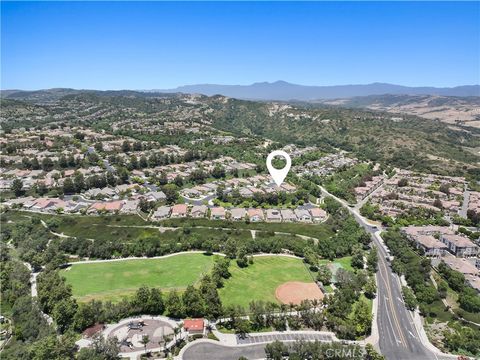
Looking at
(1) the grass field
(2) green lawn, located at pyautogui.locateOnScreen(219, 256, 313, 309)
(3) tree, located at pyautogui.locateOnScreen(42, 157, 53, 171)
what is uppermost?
(3) tree, located at pyautogui.locateOnScreen(42, 157, 53, 171)

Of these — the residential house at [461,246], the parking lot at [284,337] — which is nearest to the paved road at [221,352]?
the parking lot at [284,337]

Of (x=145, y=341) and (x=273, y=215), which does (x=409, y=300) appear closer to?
(x=145, y=341)

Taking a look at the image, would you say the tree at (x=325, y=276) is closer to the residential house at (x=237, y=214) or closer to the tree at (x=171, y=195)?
the residential house at (x=237, y=214)

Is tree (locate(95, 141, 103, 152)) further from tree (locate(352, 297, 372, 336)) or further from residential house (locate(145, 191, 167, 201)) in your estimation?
tree (locate(352, 297, 372, 336))

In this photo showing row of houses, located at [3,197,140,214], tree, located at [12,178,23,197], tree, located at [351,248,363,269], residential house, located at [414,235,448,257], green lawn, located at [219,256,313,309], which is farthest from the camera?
tree, located at [12,178,23,197]

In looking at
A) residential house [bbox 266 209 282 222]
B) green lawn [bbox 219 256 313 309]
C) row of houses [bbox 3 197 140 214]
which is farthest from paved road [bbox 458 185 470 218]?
row of houses [bbox 3 197 140 214]

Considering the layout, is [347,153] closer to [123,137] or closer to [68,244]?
[123,137]

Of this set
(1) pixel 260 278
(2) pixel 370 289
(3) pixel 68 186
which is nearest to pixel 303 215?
(1) pixel 260 278
